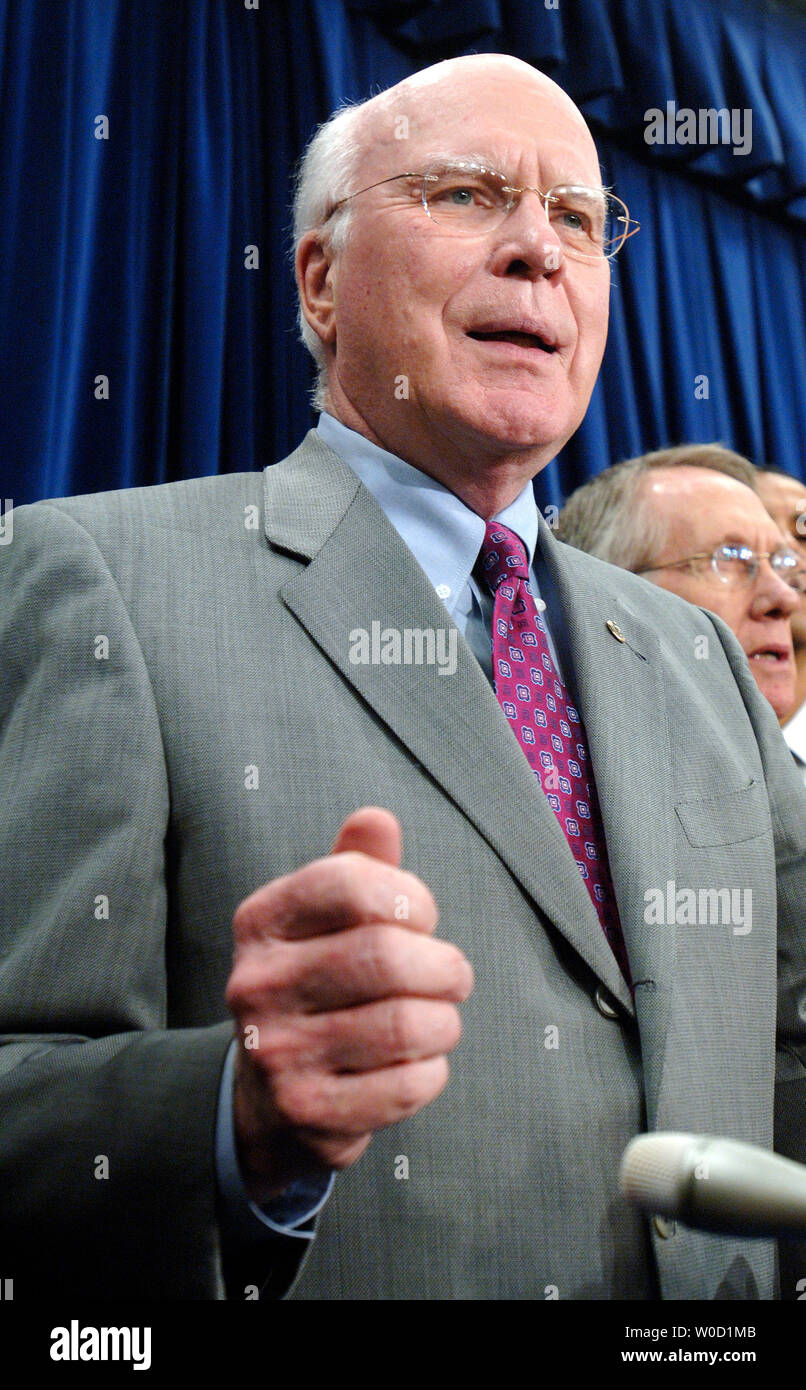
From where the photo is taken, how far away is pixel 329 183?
1.26 m

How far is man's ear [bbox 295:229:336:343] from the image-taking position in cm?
127

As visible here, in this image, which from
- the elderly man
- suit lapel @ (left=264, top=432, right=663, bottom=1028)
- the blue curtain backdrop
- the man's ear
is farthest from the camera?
the blue curtain backdrop

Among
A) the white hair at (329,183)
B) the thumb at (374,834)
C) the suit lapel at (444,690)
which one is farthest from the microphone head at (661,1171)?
the white hair at (329,183)

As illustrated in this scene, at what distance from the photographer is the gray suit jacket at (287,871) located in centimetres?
72

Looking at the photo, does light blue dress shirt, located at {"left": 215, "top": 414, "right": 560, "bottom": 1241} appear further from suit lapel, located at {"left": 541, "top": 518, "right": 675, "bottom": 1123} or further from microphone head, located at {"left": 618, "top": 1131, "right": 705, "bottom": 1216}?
microphone head, located at {"left": 618, "top": 1131, "right": 705, "bottom": 1216}

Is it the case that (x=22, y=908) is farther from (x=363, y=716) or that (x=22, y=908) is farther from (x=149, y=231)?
(x=149, y=231)

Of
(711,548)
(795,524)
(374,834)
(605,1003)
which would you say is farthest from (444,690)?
(795,524)

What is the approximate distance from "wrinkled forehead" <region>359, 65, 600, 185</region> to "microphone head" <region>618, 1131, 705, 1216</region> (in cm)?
89

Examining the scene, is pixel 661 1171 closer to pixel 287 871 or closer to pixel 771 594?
pixel 287 871

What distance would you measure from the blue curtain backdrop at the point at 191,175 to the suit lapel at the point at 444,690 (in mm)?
853

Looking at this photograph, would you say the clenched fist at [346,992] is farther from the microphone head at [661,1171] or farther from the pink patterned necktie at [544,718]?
the pink patterned necktie at [544,718]

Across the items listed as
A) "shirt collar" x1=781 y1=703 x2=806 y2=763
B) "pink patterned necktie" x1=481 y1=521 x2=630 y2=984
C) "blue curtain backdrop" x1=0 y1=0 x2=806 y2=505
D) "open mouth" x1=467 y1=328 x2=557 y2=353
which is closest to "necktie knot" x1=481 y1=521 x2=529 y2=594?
"pink patterned necktie" x1=481 y1=521 x2=630 y2=984
